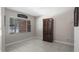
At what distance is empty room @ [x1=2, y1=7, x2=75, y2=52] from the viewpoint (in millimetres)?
3873

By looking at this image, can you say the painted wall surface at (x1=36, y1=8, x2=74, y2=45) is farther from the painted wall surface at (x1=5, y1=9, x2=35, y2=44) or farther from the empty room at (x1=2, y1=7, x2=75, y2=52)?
the painted wall surface at (x1=5, y1=9, x2=35, y2=44)

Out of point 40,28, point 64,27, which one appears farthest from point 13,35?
point 64,27

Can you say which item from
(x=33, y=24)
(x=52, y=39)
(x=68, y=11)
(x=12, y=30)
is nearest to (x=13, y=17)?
(x=12, y=30)

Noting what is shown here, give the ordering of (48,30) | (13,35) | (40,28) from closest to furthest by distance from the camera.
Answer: (13,35) < (48,30) < (40,28)

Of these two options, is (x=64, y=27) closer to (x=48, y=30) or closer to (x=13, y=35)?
(x=48, y=30)

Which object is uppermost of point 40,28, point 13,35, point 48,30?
point 40,28

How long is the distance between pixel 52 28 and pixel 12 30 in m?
3.01

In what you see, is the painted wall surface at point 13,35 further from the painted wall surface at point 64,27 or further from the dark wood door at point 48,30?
the painted wall surface at point 64,27

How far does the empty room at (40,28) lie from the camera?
152 inches

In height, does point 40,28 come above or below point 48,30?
above

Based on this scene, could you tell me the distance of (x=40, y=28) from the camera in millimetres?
6043

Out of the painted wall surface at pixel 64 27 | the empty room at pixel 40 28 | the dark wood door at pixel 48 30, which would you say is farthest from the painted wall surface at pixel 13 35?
the painted wall surface at pixel 64 27
